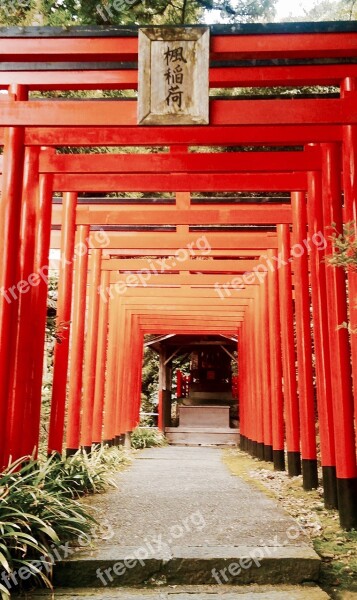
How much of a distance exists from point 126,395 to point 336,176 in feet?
35.9

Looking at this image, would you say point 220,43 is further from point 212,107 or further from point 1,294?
point 1,294

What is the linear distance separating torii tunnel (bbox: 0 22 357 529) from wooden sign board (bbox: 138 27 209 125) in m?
0.14

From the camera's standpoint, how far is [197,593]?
3.36 metres

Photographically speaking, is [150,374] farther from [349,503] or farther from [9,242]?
[349,503]

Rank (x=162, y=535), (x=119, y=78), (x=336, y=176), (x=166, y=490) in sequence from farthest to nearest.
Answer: (x=166, y=490) → (x=336, y=176) → (x=119, y=78) → (x=162, y=535)

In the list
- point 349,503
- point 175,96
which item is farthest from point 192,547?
point 175,96

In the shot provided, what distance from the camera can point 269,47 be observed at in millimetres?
4605

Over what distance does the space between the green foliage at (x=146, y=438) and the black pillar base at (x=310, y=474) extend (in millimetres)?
9439

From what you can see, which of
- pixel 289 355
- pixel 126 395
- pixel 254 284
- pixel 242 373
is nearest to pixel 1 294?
pixel 289 355

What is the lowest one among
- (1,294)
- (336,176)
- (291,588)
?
(291,588)

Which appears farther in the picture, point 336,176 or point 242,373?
point 242,373

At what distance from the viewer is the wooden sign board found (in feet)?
15.3

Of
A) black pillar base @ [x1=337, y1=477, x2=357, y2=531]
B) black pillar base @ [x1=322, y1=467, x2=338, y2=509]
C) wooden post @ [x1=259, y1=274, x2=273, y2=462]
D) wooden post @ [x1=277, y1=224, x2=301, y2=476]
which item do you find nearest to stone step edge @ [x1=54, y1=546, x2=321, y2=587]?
black pillar base @ [x1=337, y1=477, x2=357, y2=531]

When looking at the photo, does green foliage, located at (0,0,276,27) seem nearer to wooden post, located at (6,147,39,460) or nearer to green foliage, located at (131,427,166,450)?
wooden post, located at (6,147,39,460)
